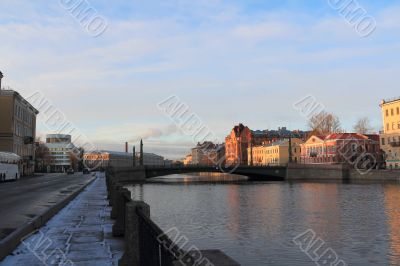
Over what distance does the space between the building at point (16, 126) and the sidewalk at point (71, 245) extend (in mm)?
64578

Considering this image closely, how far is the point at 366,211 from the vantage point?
1188 inches

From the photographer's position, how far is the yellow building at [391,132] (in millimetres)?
Answer: 93250

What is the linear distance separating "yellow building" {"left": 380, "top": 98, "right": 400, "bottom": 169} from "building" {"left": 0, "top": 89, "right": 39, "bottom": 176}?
71.3 metres

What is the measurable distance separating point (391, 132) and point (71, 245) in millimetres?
95150

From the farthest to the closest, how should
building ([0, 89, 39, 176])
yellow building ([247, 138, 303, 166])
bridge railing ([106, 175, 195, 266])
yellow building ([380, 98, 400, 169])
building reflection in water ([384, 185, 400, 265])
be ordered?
yellow building ([247, 138, 303, 166]), yellow building ([380, 98, 400, 169]), building ([0, 89, 39, 176]), building reflection in water ([384, 185, 400, 265]), bridge railing ([106, 175, 195, 266])

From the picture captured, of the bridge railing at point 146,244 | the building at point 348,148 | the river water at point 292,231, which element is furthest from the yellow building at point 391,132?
the bridge railing at point 146,244

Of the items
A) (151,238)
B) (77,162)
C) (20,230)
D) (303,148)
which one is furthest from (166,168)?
(77,162)

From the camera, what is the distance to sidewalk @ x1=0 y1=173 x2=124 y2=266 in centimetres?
958

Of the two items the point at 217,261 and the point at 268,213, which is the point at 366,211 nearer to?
the point at 268,213

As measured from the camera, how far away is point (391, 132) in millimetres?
96188

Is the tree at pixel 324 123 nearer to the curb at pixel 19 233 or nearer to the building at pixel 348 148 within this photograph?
the building at pixel 348 148

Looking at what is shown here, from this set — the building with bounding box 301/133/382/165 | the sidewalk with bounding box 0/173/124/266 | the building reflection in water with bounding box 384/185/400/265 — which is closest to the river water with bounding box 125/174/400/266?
the building reflection in water with bounding box 384/185/400/265

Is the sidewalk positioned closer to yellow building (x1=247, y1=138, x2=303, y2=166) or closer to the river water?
the river water

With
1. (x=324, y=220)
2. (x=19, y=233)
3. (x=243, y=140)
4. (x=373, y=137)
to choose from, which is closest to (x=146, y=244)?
(x=19, y=233)
